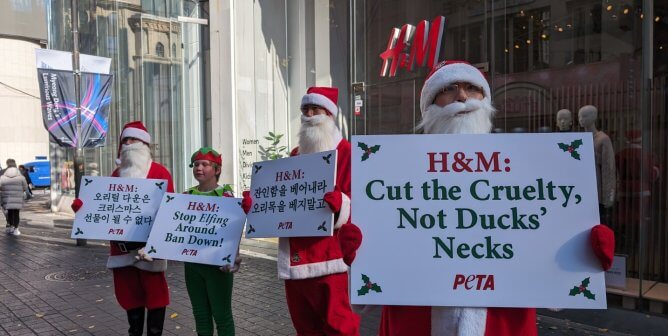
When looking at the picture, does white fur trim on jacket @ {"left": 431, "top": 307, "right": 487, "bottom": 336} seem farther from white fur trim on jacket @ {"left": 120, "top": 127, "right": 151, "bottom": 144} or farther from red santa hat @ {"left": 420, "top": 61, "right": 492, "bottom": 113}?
white fur trim on jacket @ {"left": 120, "top": 127, "right": 151, "bottom": 144}

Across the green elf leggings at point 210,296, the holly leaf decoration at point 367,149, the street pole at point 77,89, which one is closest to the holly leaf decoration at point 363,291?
the holly leaf decoration at point 367,149

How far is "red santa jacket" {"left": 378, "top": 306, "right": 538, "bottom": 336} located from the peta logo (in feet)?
0.29

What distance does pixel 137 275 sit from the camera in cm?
409

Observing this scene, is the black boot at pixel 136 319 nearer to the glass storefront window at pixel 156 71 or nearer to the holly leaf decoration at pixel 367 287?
the holly leaf decoration at pixel 367 287

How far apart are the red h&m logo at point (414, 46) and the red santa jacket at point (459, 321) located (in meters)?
6.28

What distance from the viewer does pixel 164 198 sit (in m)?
3.90

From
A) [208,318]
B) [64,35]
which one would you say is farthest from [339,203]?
[64,35]

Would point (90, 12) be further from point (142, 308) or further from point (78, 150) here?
point (142, 308)

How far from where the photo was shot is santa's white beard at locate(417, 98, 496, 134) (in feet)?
6.93

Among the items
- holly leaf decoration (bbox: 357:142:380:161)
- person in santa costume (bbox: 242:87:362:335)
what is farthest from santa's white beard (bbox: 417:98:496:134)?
person in santa costume (bbox: 242:87:362:335)

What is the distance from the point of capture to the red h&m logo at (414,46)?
817 cm

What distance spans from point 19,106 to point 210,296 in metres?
40.4

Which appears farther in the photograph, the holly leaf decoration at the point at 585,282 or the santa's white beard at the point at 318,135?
the santa's white beard at the point at 318,135

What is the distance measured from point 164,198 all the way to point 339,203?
1.62 m
